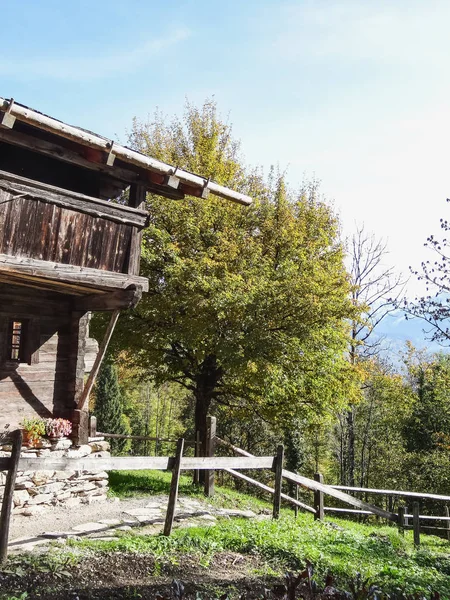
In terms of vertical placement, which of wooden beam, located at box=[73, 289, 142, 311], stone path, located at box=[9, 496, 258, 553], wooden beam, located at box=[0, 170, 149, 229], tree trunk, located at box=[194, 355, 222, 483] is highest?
wooden beam, located at box=[0, 170, 149, 229]

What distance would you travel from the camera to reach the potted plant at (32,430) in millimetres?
10547

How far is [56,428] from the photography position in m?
11.0

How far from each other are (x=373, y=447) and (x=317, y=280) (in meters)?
25.9

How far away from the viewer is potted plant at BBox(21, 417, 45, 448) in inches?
415

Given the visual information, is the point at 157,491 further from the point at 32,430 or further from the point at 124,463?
the point at 124,463

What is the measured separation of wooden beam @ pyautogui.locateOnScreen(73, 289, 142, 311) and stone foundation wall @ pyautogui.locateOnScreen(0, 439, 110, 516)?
118 inches

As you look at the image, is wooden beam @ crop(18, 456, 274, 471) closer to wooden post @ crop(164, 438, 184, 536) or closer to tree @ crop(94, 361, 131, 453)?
wooden post @ crop(164, 438, 184, 536)

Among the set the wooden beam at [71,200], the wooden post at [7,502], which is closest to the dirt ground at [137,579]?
the wooden post at [7,502]

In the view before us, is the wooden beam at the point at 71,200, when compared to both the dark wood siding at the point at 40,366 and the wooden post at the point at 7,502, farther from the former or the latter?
the wooden post at the point at 7,502

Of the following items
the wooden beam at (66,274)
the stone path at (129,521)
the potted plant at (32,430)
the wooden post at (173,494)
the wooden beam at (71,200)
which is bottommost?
the stone path at (129,521)

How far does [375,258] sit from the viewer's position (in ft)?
97.4

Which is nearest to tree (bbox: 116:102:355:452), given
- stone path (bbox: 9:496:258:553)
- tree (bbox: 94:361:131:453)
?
stone path (bbox: 9:496:258:553)

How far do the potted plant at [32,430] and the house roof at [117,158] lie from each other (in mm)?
5443

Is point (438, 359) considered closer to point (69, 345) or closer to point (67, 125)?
point (69, 345)
